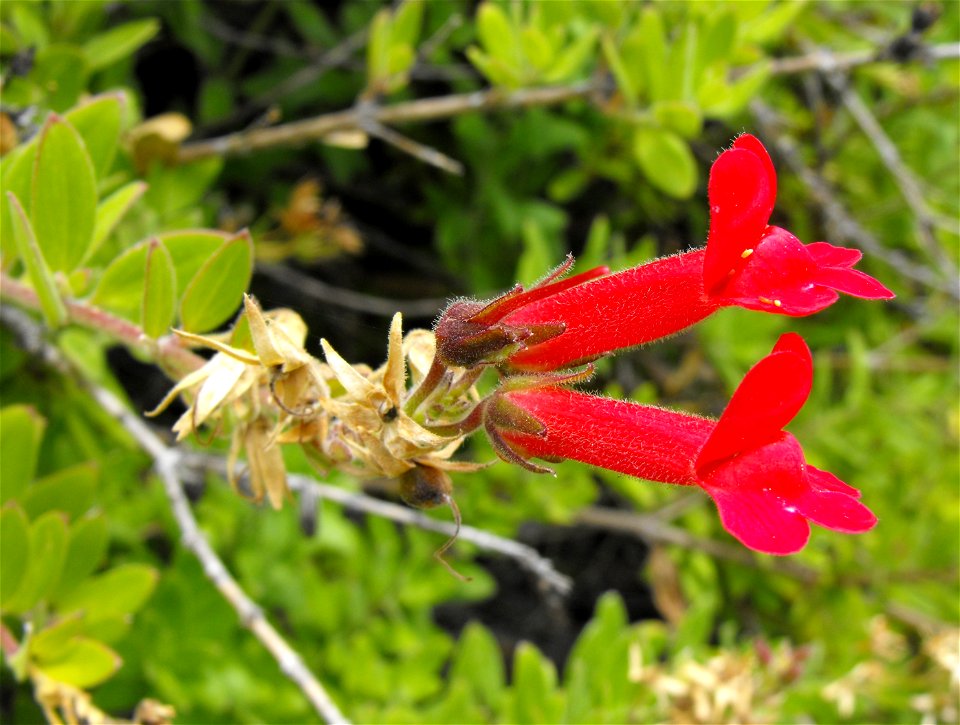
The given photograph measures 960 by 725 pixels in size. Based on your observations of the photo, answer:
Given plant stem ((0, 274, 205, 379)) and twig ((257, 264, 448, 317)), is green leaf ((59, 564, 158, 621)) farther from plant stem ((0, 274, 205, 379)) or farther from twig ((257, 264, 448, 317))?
twig ((257, 264, 448, 317))

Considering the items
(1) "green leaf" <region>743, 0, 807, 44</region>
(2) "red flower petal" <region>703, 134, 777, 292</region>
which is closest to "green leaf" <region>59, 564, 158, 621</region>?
(2) "red flower petal" <region>703, 134, 777, 292</region>

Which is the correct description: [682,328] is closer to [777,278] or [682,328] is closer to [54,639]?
[777,278]

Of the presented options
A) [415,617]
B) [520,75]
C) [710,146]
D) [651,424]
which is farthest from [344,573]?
[710,146]

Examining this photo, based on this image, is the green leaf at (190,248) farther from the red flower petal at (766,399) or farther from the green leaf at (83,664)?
the red flower petal at (766,399)

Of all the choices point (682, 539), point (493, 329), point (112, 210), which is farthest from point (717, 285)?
point (682, 539)

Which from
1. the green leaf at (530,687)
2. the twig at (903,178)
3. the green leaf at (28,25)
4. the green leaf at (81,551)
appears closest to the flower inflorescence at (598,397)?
the green leaf at (81,551)

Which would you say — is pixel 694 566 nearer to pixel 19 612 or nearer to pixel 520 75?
pixel 520 75

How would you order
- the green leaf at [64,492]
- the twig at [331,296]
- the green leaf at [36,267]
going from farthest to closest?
the twig at [331,296] → the green leaf at [64,492] → the green leaf at [36,267]
